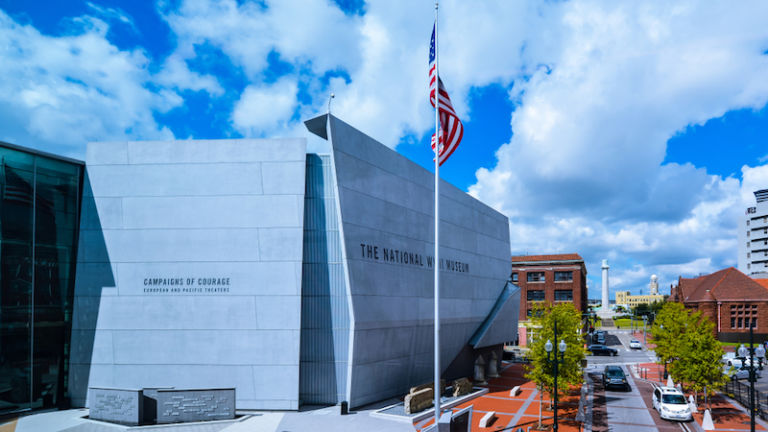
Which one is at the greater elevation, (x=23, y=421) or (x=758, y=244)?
(x=758, y=244)

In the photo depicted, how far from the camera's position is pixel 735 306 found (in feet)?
218

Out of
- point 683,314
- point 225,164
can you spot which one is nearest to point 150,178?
point 225,164

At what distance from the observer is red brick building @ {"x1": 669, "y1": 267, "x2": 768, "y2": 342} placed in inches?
2557

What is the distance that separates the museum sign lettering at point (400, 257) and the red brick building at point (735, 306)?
55.5 m

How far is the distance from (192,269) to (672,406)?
2521 cm

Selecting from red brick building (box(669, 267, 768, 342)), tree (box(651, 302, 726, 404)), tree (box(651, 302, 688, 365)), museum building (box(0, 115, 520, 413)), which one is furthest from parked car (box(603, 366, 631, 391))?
red brick building (box(669, 267, 768, 342))

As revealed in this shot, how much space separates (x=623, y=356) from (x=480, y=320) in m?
30.1

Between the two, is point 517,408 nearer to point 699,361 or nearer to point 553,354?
point 553,354

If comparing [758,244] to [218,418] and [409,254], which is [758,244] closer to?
[409,254]

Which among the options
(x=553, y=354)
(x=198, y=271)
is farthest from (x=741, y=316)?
(x=198, y=271)

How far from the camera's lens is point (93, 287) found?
2295cm

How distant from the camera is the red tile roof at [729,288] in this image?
65.7 m

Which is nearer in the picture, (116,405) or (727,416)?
(116,405)

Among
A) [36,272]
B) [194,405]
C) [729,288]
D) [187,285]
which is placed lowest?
[194,405]
